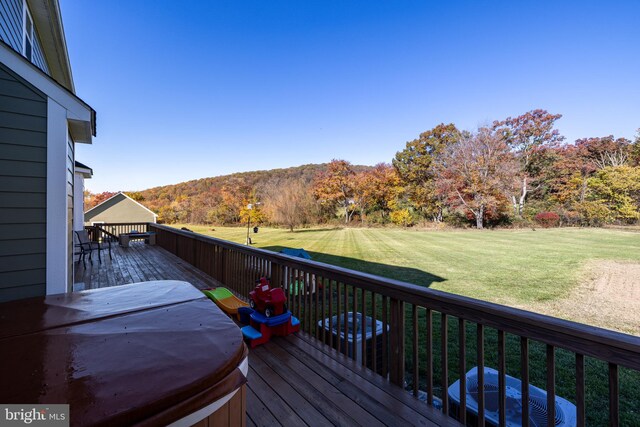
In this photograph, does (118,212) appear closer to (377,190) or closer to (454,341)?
(377,190)

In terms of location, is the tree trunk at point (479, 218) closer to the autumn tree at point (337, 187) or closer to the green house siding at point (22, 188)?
the autumn tree at point (337, 187)

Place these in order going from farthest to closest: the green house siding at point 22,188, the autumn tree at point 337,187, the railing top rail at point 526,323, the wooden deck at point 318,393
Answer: the autumn tree at point 337,187, the green house siding at point 22,188, the wooden deck at point 318,393, the railing top rail at point 526,323

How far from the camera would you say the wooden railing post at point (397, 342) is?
2014 millimetres

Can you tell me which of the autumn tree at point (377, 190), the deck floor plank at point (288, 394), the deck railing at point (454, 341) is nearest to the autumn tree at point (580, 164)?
the autumn tree at point (377, 190)

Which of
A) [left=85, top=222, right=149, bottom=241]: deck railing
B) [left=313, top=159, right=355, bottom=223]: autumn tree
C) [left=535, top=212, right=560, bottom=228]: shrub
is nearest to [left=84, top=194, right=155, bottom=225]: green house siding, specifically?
[left=85, top=222, right=149, bottom=241]: deck railing

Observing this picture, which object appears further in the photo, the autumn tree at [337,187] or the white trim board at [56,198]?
the autumn tree at [337,187]

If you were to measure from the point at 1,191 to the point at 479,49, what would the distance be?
15437mm

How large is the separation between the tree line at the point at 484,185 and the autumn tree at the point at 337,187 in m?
0.10

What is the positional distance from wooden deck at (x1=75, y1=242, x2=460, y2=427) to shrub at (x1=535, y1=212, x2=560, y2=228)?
2334 centimetres

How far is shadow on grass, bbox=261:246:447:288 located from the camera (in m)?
6.81

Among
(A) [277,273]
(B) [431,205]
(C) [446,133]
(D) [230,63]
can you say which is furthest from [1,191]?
(C) [446,133]

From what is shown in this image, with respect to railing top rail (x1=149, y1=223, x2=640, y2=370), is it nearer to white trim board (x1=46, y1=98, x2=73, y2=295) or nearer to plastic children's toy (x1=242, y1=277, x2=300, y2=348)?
plastic children's toy (x1=242, y1=277, x2=300, y2=348)

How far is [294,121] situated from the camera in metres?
22.9

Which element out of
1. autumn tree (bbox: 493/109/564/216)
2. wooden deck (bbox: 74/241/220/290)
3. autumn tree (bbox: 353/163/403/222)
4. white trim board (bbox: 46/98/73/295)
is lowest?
wooden deck (bbox: 74/241/220/290)
